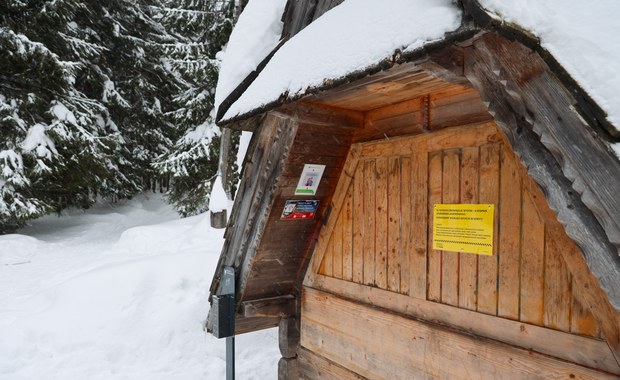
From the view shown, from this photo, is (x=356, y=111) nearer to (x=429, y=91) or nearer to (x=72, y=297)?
(x=429, y=91)

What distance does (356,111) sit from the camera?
9.49 ft

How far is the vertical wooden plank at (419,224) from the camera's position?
8.17ft

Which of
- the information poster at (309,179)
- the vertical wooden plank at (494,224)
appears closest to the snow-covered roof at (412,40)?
→ the information poster at (309,179)

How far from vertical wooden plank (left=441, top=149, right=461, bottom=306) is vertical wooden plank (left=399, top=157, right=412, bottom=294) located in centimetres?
25

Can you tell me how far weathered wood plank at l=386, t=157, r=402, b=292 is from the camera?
2668mm

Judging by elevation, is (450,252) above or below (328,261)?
above

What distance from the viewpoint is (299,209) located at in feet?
10.3

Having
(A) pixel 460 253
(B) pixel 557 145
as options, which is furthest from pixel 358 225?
(B) pixel 557 145

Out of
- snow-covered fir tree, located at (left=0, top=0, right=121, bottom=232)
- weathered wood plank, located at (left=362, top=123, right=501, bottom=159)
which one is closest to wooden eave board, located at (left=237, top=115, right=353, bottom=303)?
weathered wood plank, located at (left=362, top=123, right=501, bottom=159)

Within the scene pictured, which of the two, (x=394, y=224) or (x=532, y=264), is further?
(x=394, y=224)

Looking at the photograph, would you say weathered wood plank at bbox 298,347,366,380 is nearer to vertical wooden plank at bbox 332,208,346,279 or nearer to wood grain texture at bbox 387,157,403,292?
vertical wooden plank at bbox 332,208,346,279

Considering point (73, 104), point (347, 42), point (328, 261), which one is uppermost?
point (73, 104)

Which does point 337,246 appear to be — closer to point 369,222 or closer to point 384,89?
point 369,222

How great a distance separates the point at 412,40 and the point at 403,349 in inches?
79.1
